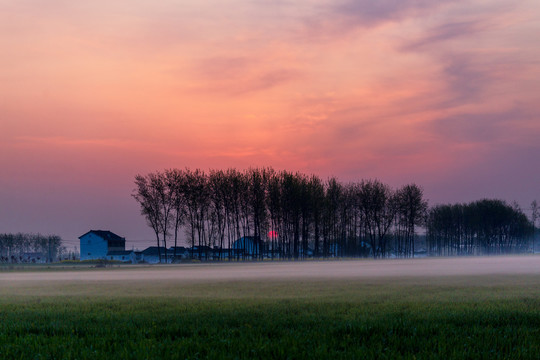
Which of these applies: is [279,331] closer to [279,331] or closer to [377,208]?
[279,331]

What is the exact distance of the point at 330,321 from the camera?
1338cm

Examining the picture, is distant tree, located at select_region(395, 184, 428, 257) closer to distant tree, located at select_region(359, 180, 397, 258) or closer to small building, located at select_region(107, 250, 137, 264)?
distant tree, located at select_region(359, 180, 397, 258)

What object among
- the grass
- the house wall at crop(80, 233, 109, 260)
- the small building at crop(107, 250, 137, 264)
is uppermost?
the grass

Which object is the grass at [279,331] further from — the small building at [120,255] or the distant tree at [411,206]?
the small building at [120,255]

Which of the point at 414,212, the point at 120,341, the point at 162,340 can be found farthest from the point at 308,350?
the point at 414,212

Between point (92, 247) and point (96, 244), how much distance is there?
1923 millimetres

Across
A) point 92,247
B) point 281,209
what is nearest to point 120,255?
point 92,247

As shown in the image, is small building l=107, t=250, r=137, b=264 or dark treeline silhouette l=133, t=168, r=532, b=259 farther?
small building l=107, t=250, r=137, b=264

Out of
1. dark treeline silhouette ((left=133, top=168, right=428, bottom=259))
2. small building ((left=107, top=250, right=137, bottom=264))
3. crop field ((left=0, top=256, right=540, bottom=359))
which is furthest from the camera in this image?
small building ((left=107, top=250, right=137, bottom=264))

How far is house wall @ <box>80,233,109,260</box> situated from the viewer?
18012 centimetres

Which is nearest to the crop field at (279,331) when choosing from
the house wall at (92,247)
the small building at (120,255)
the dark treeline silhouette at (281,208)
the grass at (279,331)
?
the grass at (279,331)

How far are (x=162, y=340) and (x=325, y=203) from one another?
132 metres

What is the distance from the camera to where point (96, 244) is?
181 m

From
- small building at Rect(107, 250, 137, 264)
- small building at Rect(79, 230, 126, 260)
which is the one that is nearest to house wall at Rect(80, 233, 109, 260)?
small building at Rect(79, 230, 126, 260)
